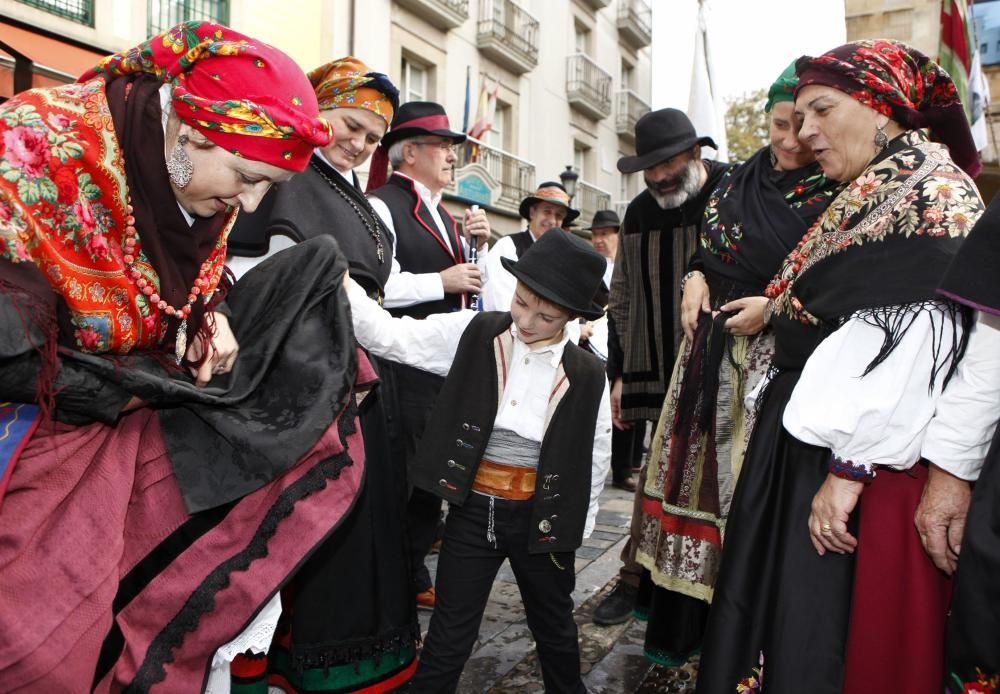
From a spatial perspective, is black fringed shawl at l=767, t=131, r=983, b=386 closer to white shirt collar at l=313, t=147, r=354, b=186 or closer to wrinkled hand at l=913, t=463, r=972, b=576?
wrinkled hand at l=913, t=463, r=972, b=576

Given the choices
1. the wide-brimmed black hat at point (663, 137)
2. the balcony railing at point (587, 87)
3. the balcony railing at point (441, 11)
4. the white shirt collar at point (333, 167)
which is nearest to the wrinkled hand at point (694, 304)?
the wide-brimmed black hat at point (663, 137)

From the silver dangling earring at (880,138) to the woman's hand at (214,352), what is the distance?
181 centimetres

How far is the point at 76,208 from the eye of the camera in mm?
1648

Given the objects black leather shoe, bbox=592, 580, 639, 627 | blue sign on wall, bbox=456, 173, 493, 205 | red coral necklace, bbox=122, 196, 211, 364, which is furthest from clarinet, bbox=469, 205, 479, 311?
blue sign on wall, bbox=456, 173, 493, 205

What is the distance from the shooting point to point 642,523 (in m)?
3.39

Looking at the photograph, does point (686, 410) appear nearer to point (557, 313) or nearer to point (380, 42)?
point (557, 313)

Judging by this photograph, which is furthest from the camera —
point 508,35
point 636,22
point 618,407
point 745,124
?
point 745,124

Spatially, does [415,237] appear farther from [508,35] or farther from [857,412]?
[508,35]

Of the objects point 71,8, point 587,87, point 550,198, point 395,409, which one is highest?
point 587,87

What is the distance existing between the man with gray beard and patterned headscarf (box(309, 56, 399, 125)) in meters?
1.34

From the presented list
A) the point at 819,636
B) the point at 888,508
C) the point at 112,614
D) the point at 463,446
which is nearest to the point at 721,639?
the point at 819,636

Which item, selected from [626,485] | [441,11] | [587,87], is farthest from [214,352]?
[587,87]

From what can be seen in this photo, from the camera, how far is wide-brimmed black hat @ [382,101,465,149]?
152 inches

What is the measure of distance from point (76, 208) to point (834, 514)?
6.27 feet
